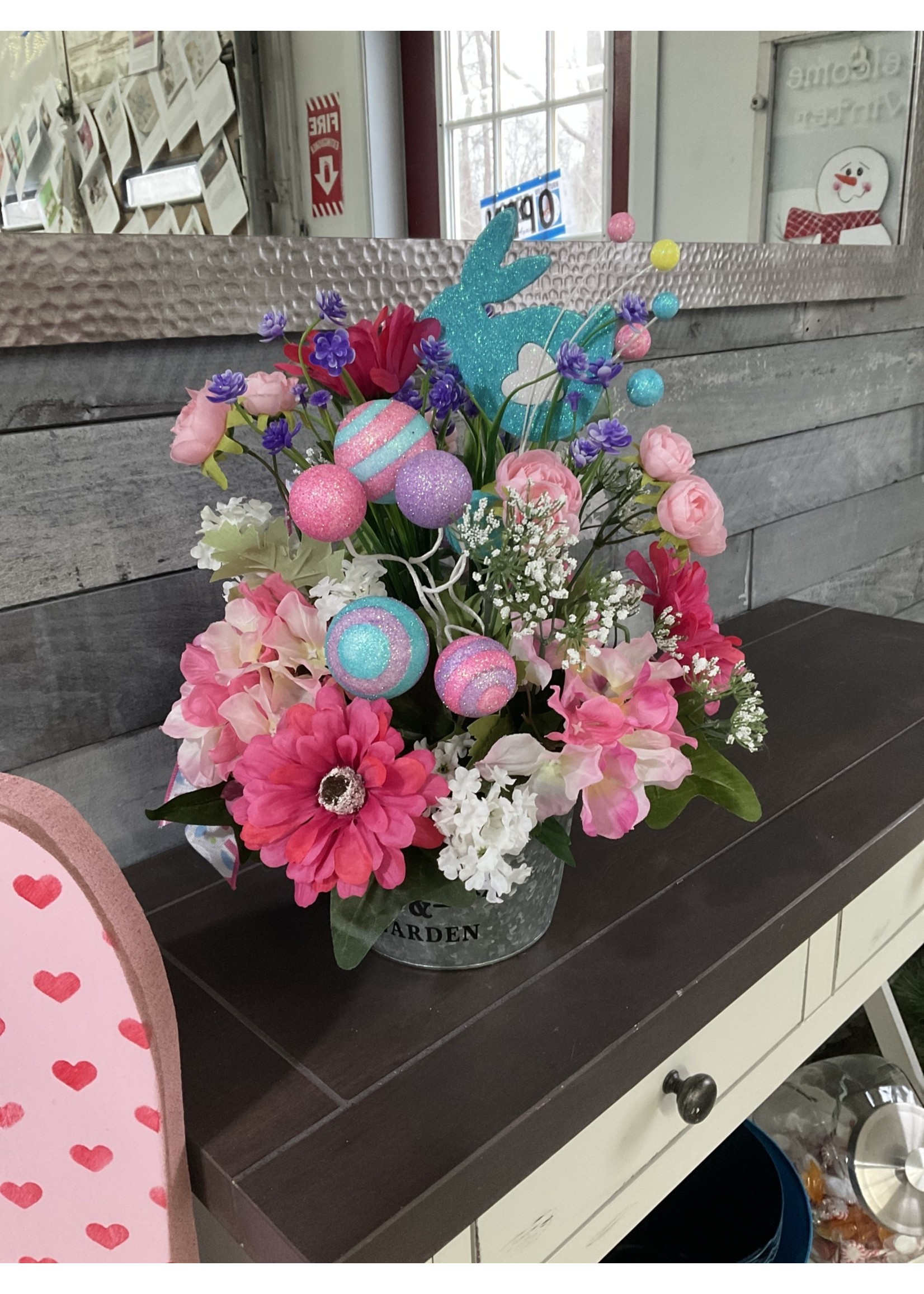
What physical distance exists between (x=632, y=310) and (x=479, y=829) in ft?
1.00

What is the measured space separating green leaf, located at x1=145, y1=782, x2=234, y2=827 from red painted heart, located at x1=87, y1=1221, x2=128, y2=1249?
8.9 inches

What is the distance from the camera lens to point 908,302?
164cm

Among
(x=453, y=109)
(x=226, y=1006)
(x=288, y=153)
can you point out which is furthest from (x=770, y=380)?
(x=226, y=1006)

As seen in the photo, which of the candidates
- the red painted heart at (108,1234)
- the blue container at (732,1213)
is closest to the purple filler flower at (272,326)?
the red painted heart at (108,1234)

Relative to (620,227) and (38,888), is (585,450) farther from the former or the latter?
(38,888)

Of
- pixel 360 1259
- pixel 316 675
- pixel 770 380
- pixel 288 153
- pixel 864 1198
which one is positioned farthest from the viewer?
pixel 770 380

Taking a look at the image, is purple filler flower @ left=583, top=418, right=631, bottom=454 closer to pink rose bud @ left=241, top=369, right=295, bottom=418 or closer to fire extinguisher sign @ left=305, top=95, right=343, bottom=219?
pink rose bud @ left=241, top=369, right=295, bottom=418

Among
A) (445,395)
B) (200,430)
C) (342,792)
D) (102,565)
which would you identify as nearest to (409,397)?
(445,395)

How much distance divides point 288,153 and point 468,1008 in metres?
0.66

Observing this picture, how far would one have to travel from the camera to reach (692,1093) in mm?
702

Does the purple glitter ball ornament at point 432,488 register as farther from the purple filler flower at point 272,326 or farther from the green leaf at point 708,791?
the green leaf at point 708,791

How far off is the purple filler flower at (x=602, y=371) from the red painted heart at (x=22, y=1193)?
21.9 inches

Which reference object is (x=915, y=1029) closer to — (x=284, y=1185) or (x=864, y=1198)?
(x=864, y=1198)

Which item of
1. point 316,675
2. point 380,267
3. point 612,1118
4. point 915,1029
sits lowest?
point 915,1029
